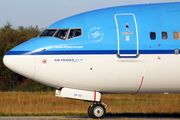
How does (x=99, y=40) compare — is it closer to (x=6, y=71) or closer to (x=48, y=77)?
(x=48, y=77)

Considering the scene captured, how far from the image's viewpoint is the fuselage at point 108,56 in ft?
46.3

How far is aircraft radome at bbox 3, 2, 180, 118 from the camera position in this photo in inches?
555

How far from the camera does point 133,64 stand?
14148mm

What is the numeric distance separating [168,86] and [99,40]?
13.3 ft

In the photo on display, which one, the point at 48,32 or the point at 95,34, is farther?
the point at 48,32

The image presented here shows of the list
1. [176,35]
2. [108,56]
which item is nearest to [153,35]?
[176,35]

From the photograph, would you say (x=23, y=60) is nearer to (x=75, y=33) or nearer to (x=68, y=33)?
(x=68, y=33)

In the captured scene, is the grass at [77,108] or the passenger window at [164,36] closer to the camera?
the passenger window at [164,36]

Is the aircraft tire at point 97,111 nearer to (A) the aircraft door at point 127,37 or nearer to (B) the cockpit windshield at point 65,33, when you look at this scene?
(A) the aircraft door at point 127,37

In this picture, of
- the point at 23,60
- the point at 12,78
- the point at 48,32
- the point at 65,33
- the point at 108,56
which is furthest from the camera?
the point at 12,78

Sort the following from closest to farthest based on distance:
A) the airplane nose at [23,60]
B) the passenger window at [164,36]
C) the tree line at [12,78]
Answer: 1. the airplane nose at [23,60]
2. the passenger window at [164,36]
3. the tree line at [12,78]

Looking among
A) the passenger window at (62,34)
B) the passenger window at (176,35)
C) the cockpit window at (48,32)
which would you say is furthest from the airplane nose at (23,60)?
the passenger window at (176,35)

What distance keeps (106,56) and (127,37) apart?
134 centimetres

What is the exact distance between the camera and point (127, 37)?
14227 millimetres
